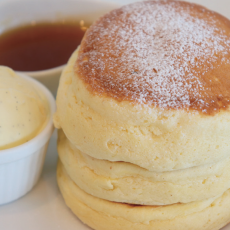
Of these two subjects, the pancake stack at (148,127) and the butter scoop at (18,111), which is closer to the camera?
the pancake stack at (148,127)

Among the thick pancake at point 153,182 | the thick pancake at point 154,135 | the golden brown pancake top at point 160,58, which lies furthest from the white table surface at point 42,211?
the golden brown pancake top at point 160,58

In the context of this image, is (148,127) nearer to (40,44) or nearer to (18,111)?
(18,111)

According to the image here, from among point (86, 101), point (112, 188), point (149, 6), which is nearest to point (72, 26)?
point (149, 6)

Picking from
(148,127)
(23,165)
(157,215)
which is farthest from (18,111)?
(157,215)

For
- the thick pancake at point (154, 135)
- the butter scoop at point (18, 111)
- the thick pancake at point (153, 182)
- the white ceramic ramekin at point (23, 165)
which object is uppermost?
the thick pancake at point (154, 135)

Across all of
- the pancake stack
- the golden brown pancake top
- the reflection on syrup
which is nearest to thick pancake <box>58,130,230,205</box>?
the pancake stack

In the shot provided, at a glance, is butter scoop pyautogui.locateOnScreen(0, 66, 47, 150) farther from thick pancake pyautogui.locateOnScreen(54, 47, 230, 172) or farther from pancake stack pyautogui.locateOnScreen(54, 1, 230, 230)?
thick pancake pyautogui.locateOnScreen(54, 47, 230, 172)

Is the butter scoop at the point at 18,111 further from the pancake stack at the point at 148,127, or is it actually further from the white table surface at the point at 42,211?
the white table surface at the point at 42,211

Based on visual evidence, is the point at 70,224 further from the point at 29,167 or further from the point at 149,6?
the point at 149,6

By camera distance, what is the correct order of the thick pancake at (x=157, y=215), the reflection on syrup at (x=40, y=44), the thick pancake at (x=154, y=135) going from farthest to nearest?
the reflection on syrup at (x=40, y=44), the thick pancake at (x=157, y=215), the thick pancake at (x=154, y=135)
